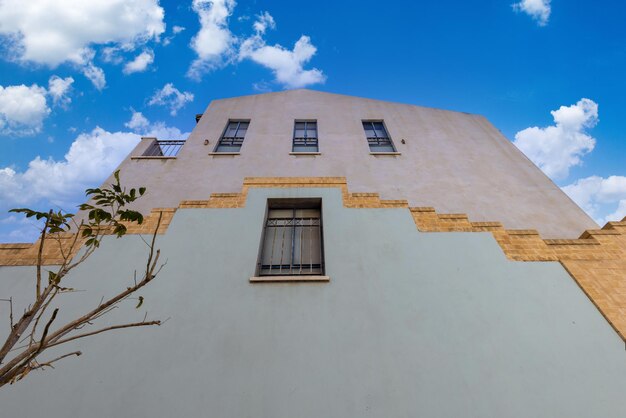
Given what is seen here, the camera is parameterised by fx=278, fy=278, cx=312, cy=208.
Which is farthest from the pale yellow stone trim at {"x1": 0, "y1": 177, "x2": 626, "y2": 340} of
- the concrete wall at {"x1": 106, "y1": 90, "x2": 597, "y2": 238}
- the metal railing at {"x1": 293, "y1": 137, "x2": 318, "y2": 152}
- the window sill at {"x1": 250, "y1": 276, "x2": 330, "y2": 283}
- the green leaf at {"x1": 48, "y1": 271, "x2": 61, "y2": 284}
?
the metal railing at {"x1": 293, "y1": 137, "x2": 318, "y2": 152}

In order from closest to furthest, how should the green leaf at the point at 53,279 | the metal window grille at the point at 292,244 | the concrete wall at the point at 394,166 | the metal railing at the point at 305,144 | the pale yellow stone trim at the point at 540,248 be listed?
the green leaf at the point at 53,279, the pale yellow stone trim at the point at 540,248, the metal window grille at the point at 292,244, the concrete wall at the point at 394,166, the metal railing at the point at 305,144

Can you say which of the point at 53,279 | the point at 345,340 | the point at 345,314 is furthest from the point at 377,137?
Answer: the point at 53,279

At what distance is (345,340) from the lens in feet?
14.9

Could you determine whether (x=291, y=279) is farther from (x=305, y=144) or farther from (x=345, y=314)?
(x=305, y=144)

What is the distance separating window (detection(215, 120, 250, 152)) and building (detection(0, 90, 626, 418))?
3.11m

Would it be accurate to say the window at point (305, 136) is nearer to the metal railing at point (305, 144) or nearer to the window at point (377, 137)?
the metal railing at point (305, 144)

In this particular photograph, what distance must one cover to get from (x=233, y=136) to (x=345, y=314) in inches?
317

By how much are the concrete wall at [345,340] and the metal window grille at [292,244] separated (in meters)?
0.54

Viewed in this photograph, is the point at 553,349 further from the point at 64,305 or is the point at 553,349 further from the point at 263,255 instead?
the point at 64,305

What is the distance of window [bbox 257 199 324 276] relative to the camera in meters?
5.89

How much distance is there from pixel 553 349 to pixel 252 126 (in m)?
10.2

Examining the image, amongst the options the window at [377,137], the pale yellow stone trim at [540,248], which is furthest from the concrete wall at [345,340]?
the window at [377,137]

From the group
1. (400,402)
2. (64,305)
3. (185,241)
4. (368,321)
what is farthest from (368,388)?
(64,305)

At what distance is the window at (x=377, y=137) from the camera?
32.8 feet
